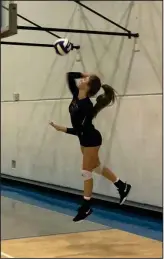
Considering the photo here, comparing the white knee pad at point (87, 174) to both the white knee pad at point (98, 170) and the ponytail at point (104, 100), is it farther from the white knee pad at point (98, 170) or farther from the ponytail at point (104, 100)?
the ponytail at point (104, 100)

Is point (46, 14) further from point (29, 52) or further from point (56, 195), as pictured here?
point (56, 195)

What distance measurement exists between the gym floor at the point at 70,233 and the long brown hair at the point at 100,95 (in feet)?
6.26

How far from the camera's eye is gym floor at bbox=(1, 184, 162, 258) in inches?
204

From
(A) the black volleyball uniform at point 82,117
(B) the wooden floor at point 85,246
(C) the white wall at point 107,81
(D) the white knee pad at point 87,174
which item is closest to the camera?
(A) the black volleyball uniform at point 82,117

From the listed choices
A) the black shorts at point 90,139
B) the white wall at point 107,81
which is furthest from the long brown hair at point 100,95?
the white wall at point 107,81

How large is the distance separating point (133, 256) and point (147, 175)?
6.76 feet

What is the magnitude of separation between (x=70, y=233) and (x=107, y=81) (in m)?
1.71

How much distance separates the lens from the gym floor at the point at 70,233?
519 centimetres

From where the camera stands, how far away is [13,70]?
657 centimetres

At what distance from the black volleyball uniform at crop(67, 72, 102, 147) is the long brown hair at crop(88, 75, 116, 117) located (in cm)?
5

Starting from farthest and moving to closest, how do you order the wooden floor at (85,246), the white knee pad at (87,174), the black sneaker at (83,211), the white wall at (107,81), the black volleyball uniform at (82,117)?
the white wall at (107,81) → the wooden floor at (85,246) → the black sneaker at (83,211) → the white knee pad at (87,174) → the black volleyball uniform at (82,117)

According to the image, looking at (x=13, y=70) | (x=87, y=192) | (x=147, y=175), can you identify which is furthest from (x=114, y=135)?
(x=87, y=192)

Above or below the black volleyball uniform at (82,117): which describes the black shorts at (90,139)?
below

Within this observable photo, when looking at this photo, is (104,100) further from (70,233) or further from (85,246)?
(70,233)
